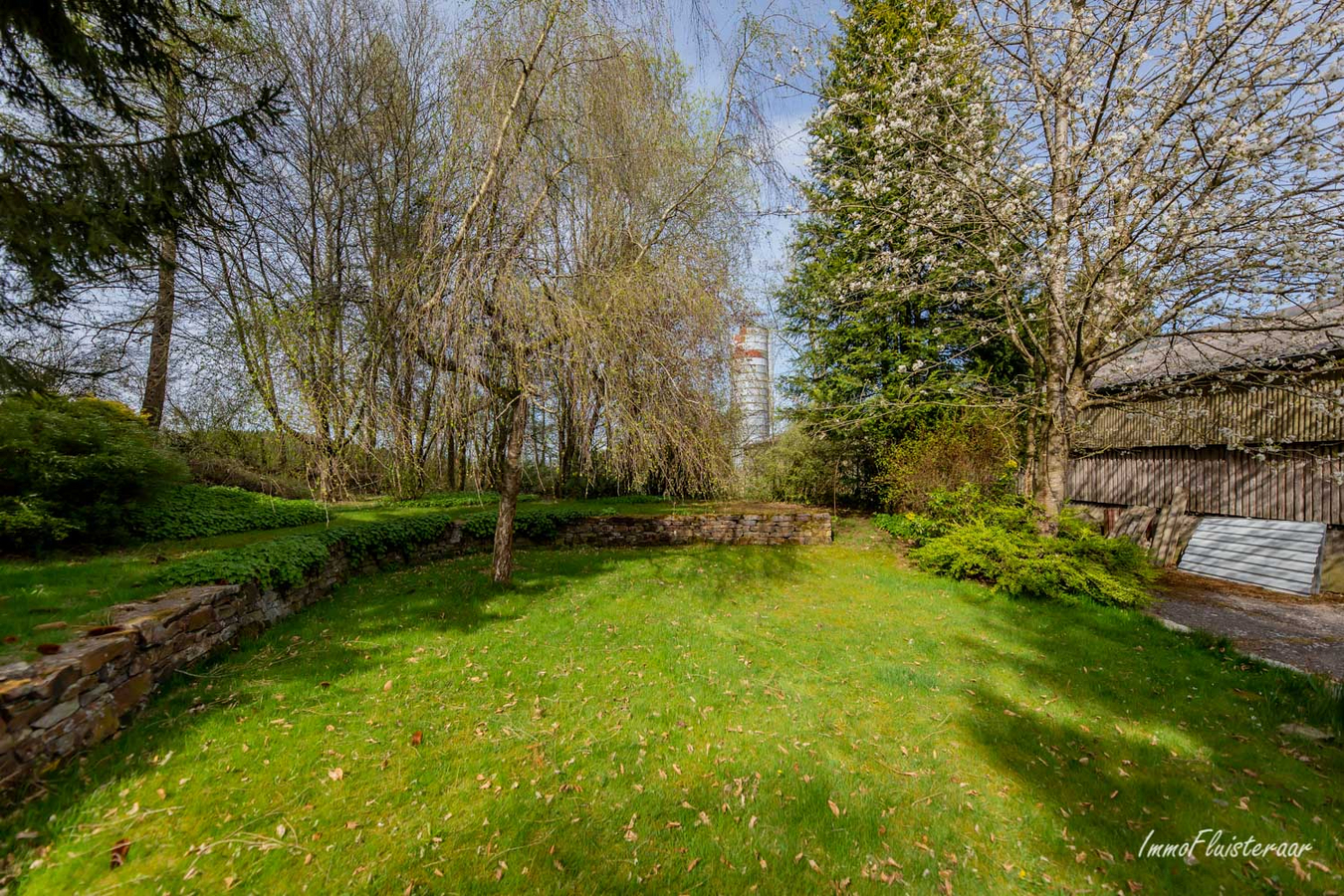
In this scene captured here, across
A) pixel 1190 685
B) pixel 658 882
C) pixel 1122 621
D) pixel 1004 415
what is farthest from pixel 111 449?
pixel 1004 415

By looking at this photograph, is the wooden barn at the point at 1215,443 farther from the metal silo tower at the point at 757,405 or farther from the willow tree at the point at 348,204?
the willow tree at the point at 348,204

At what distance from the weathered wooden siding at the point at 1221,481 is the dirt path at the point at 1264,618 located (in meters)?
1.90

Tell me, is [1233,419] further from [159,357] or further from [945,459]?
[159,357]

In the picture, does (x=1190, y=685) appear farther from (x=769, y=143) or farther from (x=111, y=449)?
(x=111, y=449)

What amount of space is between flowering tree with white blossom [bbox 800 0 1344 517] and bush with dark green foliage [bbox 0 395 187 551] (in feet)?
33.1

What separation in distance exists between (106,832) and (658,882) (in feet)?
8.51

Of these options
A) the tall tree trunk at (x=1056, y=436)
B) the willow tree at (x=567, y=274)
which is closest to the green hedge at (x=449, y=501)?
the willow tree at (x=567, y=274)

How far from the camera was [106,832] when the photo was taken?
2.21 metres

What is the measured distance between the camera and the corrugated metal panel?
7543mm

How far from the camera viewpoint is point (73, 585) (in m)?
4.08

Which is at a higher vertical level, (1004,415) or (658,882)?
(1004,415)

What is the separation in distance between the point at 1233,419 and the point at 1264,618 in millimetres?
4165

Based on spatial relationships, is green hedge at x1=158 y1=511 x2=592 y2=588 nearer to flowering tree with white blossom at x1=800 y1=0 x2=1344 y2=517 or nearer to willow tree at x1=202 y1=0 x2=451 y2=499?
willow tree at x1=202 y1=0 x2=451 y2=499

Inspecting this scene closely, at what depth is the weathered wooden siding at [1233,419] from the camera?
773 cm
